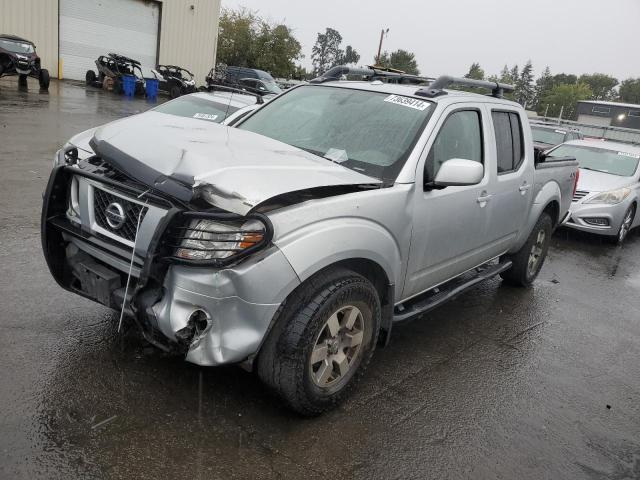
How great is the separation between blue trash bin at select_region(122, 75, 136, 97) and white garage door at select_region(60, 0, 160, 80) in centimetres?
407

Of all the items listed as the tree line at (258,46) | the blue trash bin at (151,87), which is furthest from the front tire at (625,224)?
the tree line at (258,46)

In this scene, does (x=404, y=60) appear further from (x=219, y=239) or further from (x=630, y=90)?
(x=219, y=239)

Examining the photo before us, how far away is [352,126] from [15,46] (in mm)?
20334

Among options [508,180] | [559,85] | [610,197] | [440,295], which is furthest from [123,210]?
[559,85]

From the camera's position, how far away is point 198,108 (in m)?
7.89

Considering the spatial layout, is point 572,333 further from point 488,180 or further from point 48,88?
point 48,88

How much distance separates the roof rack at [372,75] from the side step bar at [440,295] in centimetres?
178

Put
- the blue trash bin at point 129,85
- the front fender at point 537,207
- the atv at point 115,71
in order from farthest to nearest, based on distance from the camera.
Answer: the atv at point 115,71 < the blue trash bin at point 129,85 < the front fender at point 537,207

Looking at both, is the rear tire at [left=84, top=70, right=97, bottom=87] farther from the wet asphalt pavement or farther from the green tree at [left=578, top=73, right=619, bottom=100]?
the green tree at [left=578, top=73, right=619, bottom=100]

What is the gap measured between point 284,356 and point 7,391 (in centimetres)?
153

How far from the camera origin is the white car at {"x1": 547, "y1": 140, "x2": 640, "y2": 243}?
332 inches

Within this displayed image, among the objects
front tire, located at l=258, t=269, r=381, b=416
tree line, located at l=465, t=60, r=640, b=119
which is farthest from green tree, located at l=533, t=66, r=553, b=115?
front tire, located at l=258, t=269, r=381, b=416

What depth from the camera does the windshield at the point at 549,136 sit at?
46.6 ft

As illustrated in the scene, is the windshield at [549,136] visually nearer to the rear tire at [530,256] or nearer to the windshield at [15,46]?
the rear tire at [530,256]
